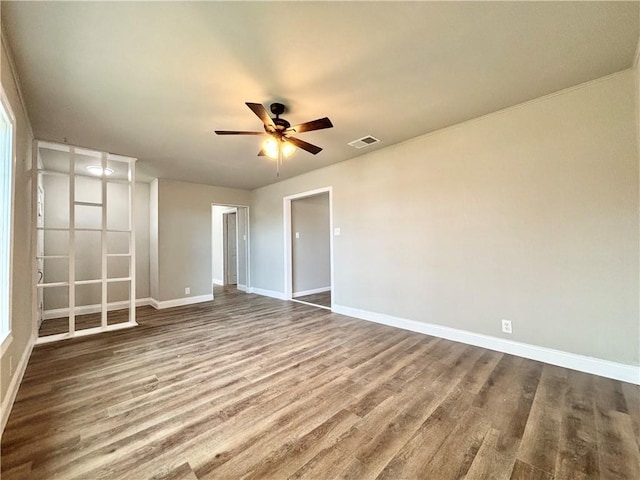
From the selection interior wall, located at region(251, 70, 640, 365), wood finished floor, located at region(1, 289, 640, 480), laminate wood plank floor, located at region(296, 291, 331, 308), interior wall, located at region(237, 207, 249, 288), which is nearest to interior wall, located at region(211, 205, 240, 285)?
interior wall, located at region(237, 207, 249, 288)

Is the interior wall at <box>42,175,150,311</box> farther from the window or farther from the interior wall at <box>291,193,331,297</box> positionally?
the interior wall at <box>291,193,331,297</box>

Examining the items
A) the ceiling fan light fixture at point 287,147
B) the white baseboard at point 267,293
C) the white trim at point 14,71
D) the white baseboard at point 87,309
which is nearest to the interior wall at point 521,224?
the ceiling fan light fixture at point 287,147

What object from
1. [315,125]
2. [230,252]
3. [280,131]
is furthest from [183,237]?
[315,125]

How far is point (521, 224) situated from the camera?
2682 millimetres

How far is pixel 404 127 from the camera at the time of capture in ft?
10.3

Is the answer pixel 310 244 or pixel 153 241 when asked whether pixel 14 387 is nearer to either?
pixel 153 241

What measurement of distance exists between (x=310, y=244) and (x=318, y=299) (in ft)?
4.45

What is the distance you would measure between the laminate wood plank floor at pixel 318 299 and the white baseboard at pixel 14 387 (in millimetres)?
3846

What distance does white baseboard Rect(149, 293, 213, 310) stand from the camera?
5.03m

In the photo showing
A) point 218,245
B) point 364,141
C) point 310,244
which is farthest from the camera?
point 218,245

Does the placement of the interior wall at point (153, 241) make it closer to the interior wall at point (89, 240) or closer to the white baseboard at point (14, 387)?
the interior wall at point (89, 240)

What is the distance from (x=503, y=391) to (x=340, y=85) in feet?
9.52

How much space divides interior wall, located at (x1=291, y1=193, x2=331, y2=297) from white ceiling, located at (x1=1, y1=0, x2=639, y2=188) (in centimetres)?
314

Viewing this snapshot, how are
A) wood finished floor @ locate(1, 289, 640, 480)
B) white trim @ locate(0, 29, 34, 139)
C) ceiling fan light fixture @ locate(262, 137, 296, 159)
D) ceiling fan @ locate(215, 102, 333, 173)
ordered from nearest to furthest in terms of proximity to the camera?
wood finished floor @ locate(1, 289, 640, 480) → white trim @ locate(0, 29, 34, 139) → ceiling fan @ locate(215, 102, 333, 173) → ceiling fan light fixture @ locate(262, 137, 296, 159)
